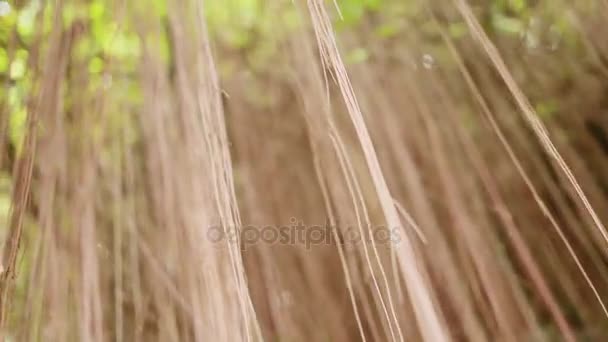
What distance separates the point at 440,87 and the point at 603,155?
0.93ft

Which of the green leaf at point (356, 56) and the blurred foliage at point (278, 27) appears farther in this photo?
the green leaf at point (356, 56)

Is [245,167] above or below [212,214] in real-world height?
above

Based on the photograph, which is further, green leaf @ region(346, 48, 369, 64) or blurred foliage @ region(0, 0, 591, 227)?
green leaf @ region(346, 48, 369, 64)

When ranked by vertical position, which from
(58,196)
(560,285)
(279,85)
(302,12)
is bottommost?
(560,285)

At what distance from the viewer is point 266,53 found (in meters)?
1.14

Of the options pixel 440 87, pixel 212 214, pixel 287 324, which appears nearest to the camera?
pixel 212 214

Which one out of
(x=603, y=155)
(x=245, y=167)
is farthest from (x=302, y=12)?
(x=603, y=155)

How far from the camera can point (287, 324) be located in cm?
92

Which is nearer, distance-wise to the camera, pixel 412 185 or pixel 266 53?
pixel 412 185

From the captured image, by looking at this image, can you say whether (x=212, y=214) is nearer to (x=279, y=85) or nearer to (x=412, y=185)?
(x=412, y=185)

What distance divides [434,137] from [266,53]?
0.35 m

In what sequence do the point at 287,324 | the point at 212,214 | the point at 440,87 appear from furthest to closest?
1. the point at 440,87
2. the point at 287,324
3. the point at 212,214

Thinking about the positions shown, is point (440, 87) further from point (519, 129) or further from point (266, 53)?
point (266, 53)

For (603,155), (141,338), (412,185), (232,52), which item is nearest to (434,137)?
(412,185)
